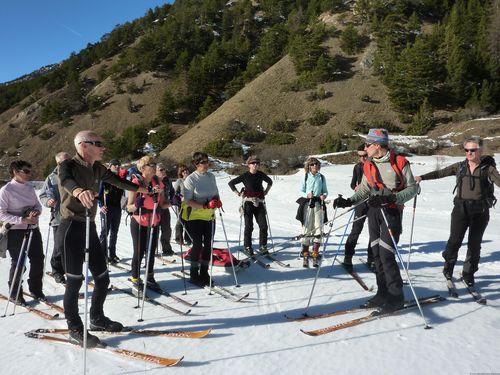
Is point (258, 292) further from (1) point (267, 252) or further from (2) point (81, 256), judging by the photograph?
(2) point (81, 256)

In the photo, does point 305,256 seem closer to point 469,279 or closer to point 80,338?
point 469,279

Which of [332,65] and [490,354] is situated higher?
[332,65]

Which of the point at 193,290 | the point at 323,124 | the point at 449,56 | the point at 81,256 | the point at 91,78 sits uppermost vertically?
the point at 91,78

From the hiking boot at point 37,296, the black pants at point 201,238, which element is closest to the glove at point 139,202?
the black pants at point 201,238

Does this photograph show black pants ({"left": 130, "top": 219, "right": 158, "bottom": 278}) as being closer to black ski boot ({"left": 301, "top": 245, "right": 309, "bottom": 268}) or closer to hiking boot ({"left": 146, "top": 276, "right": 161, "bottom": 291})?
hiking boot ({"left": 146, "top": 276, "right": 161, "bottom": 291})

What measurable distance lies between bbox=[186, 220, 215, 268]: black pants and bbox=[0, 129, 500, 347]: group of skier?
2 cm

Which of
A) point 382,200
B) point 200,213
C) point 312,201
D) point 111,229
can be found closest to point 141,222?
point 200,213

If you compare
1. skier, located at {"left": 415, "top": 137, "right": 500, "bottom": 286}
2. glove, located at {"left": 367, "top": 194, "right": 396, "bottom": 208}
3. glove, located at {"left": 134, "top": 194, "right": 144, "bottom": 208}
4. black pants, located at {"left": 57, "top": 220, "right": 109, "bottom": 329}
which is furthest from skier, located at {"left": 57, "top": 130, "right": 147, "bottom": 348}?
skier, located at {"left": 415, "top": 137, "right": 500, "bottom": 286}

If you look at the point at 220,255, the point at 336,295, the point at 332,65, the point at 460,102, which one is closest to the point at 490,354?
the point at 336,295

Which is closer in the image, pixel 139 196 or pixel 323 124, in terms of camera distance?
pixel 139 196

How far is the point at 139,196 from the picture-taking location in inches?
Result: 214

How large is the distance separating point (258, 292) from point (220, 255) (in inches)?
55.8

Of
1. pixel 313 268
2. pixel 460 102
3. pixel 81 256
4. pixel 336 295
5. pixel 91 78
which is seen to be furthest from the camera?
pixel 91 78

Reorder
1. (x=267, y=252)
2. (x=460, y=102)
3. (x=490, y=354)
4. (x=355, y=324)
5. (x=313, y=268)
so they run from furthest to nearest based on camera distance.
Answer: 1. (x=460, y=102)
2. (x=267, y=252)
3. (x=313, y=268)
4. (x=355, y=324)
5. (x=490, y=354)
